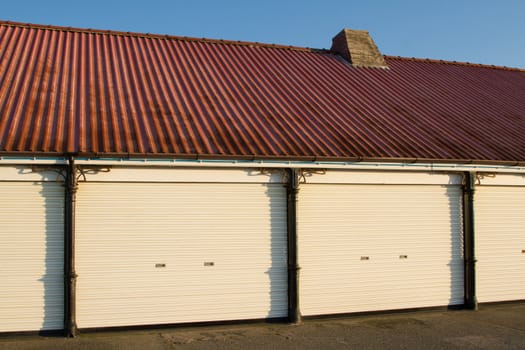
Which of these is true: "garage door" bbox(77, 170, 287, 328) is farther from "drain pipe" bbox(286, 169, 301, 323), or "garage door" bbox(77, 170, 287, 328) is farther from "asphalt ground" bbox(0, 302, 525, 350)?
"asphalt ground" bbox(0, 302, 525, 350)

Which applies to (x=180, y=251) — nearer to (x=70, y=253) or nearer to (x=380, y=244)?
(x=70, y=253)

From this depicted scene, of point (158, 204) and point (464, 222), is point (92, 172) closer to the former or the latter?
point (158, 204)

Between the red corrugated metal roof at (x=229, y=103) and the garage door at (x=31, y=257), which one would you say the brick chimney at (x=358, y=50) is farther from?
the garage door at (x=31, y=257)

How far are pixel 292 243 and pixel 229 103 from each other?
4524 mm

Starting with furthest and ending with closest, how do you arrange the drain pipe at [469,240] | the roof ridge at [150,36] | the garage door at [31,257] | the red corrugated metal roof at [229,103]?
1. the roof ridge at [150,36]
2. the drain pipe at [469,240]
3. the red corrugated metal roof at [229,103]
4. the garage door at [31,257]

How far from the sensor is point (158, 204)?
11398 millimetres

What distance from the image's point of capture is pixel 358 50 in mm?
20875

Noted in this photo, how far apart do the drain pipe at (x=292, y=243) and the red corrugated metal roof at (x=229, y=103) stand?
2.08 ft

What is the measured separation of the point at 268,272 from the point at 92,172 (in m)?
4.33

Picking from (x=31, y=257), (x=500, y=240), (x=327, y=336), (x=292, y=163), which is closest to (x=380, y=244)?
(x=292, y=163)

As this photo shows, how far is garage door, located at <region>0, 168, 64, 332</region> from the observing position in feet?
34.2

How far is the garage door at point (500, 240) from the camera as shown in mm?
13875

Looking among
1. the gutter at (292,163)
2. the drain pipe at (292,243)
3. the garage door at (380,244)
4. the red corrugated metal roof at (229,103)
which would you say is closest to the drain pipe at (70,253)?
the gutter at (292,163)

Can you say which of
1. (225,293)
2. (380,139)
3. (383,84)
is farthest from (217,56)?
(225,293)
